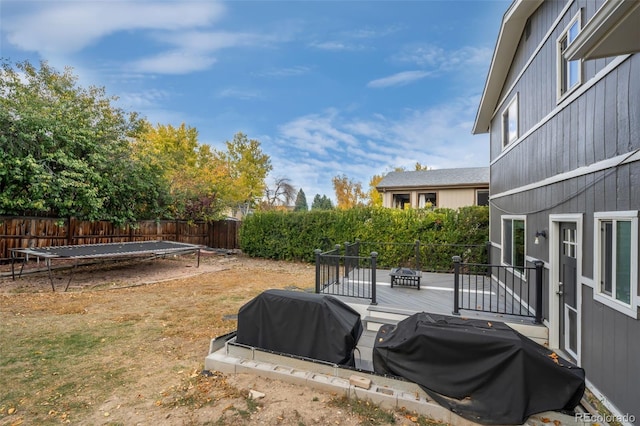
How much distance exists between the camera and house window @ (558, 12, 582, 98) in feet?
12.0

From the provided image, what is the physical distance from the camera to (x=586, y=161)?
337cm

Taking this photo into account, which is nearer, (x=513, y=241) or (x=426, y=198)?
(x=513, y=241)

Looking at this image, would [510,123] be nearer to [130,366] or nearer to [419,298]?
[419,298]

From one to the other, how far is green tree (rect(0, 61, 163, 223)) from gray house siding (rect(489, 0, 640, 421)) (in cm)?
1256

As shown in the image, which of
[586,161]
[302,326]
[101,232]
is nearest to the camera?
[586,161]

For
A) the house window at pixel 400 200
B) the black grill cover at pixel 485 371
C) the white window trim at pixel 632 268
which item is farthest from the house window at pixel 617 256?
the house window at pixel 400 200

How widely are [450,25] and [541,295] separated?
11.2m

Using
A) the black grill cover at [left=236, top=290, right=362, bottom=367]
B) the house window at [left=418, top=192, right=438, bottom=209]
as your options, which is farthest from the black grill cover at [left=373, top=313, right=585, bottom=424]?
the house window at [left=418, top=192, right=438, bottom=209]

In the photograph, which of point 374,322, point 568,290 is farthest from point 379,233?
point 568,290

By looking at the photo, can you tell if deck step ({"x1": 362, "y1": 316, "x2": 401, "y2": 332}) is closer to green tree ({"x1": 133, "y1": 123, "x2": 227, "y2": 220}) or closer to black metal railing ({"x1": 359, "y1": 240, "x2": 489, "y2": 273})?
black metal railing ({"x1": 359, "y1": 240, "x2": 489, "y2": 273})

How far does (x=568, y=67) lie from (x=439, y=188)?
12.9m

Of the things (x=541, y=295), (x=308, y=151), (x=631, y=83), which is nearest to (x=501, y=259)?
(x=541, y=295)

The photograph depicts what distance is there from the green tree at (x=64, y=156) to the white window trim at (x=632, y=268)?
1266cm

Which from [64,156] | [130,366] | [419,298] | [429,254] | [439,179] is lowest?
[130,366]
